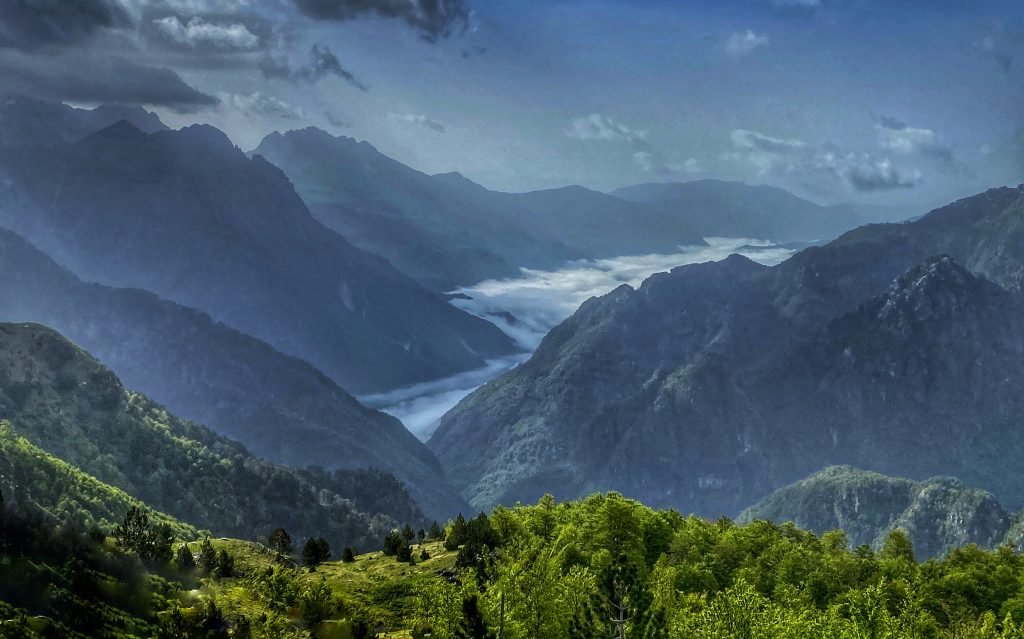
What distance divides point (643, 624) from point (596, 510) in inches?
1846

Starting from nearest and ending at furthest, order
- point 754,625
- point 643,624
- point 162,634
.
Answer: point 162,634 → point 754,625 → point 643,624

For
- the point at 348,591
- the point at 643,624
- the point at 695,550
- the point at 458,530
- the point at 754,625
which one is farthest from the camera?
the point at 458,530

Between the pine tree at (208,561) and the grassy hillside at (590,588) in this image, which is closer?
the grassy hillside at (590,588)

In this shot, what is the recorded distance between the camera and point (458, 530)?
16338cm

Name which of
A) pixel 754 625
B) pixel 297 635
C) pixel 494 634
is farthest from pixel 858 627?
pixel 297 635

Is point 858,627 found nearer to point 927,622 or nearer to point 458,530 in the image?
point 927,622

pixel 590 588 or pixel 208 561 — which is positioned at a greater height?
pixel 590 588

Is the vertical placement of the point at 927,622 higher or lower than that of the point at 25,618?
lower

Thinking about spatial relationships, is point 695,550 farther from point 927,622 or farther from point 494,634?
point 494,634

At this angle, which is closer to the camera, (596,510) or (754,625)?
(754,625)

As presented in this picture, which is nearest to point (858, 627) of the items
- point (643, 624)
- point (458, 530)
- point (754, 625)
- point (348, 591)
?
point (754, 625)

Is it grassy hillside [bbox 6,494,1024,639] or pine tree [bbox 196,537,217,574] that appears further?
pine tree [bbox 196,537,217,574]

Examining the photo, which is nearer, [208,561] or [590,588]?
[590,588]

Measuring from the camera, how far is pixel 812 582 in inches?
5522
